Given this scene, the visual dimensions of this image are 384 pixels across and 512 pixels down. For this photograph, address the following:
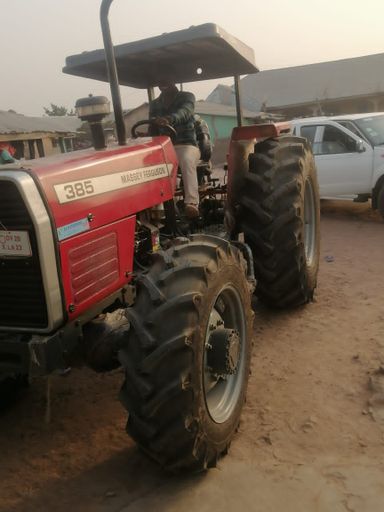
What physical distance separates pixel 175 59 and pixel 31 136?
62.2 feet

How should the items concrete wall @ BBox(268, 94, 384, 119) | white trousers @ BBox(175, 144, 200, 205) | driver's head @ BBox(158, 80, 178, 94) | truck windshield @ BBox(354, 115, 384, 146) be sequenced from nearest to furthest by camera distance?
white trousers @ BBox(175, 144, 200, 205), driver's head @ BBox(158, 80, 178, 94), truck windshield @ BBox(354, 115, 384, 146), concrete wall @ BBox(268, 94, 384, 119)

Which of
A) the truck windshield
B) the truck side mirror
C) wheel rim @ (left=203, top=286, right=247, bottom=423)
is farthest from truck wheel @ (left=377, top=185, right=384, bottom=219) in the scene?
wheel rim @ (left=203, top=286, right=247, bottom=423)

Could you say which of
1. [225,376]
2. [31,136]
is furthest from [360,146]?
[31,136]

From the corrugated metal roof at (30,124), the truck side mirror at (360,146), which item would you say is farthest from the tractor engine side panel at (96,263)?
the corrugated metal roof at (30,124)

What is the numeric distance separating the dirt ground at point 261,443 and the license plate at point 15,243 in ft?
4.03

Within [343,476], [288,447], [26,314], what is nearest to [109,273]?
[26,314]

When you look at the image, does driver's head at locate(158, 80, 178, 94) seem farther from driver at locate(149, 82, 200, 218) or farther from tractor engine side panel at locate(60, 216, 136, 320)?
tractor engine side panel at locate(60, 216, 136, 320)

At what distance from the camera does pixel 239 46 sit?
4285 millimetres

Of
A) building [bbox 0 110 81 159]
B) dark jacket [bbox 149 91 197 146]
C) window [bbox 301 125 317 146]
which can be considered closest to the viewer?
dark jacket [bbox 149 91 197 146]

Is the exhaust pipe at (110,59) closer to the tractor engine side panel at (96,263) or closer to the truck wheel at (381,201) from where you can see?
the tractor engine side panel at (96,263)

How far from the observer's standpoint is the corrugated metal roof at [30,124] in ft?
75.2

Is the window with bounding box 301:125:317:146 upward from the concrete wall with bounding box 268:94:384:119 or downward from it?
downward

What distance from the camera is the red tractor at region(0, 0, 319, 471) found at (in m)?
2.45

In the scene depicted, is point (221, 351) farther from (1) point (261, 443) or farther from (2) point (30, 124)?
(2) point (30, 124)
